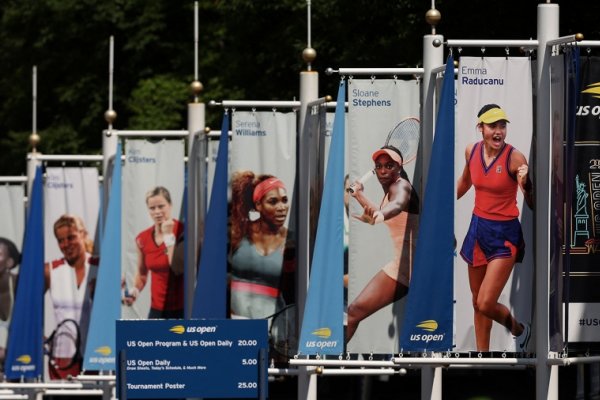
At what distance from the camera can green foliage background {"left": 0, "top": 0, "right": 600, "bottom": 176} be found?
33875 mm

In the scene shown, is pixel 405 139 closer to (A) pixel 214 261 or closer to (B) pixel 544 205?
(B) pixel 544 205

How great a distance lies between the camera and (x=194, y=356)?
16.5m

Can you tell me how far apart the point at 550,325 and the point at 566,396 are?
17.6m

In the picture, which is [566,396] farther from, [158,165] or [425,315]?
[425,315]

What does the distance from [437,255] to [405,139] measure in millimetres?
2112

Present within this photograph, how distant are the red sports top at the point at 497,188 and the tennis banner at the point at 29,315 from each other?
10022 millimetres

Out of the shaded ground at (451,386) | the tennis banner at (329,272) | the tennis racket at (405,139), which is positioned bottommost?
the shaded ground at (451,386)

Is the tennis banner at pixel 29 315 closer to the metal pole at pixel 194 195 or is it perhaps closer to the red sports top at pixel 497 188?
the metal pole at pixel 194 195

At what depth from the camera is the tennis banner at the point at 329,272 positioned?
19297 mm

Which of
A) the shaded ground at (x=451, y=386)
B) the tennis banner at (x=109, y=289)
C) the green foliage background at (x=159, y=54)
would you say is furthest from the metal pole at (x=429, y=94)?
the shaded ground at (x=451, y=386)

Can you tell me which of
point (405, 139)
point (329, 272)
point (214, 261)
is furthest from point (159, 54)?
point (405, 139)

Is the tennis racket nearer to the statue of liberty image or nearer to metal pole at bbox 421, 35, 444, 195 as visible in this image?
metal pole at bbox 421, 35, 444, 195

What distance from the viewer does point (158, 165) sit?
981 inches

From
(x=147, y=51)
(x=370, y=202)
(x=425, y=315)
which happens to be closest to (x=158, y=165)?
(x=370, y=202)
